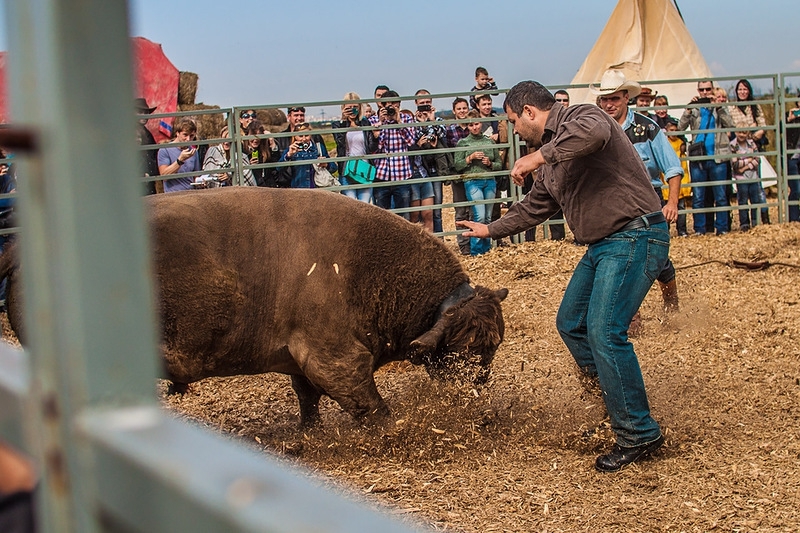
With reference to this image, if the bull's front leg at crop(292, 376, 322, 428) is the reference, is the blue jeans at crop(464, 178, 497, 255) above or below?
above

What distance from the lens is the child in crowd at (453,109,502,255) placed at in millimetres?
11453

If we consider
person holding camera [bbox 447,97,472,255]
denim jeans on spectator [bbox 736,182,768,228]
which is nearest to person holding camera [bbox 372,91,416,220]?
person holding camera [bbox 447,97,472,255]

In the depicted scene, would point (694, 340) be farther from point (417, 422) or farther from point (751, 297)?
point (417, 422)

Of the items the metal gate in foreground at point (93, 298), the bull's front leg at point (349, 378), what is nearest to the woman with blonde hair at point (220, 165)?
the bull's front leg at point (349, 378)

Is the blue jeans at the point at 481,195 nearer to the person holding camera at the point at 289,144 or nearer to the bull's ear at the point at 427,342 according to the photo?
the person holding camera at the point at 289,144

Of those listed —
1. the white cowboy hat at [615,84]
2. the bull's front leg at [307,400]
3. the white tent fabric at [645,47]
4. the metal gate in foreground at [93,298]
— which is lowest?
the bull's front leg at [307,400]

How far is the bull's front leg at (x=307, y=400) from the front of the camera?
5.93m

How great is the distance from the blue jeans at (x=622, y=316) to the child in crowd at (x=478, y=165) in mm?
6404

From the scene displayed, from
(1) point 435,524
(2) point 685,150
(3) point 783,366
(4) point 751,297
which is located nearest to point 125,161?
(1) point 435,524

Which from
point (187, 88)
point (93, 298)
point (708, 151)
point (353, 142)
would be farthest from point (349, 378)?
point (187, 88)

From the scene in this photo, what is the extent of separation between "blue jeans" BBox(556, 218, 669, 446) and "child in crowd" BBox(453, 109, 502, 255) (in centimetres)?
640

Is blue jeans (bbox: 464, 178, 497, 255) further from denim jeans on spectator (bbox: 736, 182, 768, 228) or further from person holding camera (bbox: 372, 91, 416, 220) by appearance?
denim jeans on spectator (bbox: 736, 182, 768, 228)

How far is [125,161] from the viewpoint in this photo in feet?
2.65

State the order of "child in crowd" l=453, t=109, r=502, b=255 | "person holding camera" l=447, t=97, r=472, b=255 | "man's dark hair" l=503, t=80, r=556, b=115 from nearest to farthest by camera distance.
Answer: "man's dark hair" l=503, t=80, r=556, b=115
"child in crowd" l=453, t=109, r=502, b=255
"person holding camera" l=447, t=97, r=472, b=255
